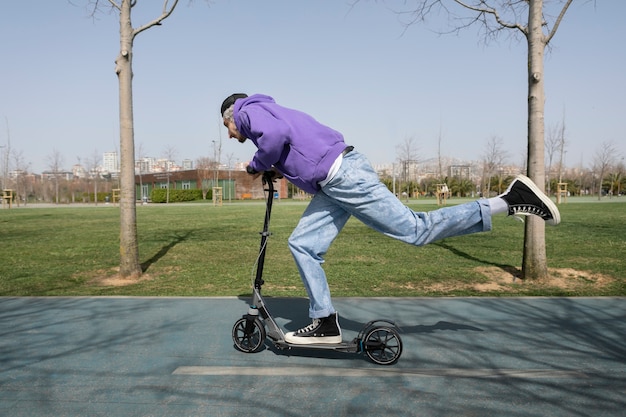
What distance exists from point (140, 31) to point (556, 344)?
6.78m

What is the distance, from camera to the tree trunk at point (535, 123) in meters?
6.74

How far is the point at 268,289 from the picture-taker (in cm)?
668

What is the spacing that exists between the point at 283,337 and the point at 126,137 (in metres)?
4.73

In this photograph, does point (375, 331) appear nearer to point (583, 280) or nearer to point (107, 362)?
point (107, 362)

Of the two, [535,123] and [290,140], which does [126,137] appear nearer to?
[290,140]

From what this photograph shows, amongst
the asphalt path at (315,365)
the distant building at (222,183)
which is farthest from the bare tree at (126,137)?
the distant building at (222,183)

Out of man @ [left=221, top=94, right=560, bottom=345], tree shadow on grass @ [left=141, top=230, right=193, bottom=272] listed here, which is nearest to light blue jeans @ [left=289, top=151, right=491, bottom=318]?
man @ [left=221, top=94, right=560, bottom=345]

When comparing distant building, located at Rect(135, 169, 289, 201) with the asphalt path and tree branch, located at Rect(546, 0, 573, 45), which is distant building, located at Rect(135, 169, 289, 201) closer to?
tree branch, located at Rect(546, 0, 573, 45)

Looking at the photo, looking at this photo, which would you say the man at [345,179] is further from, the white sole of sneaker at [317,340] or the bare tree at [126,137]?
the bare tree at [126,137]

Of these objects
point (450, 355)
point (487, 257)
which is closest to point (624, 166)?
point (487, 257)

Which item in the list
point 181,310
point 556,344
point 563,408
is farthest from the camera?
point 181,310

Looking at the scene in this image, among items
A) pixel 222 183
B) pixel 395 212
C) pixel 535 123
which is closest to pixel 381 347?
pixel 395 212

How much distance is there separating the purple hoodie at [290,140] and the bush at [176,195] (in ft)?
Result: 199

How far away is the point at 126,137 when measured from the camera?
7.18 meters
